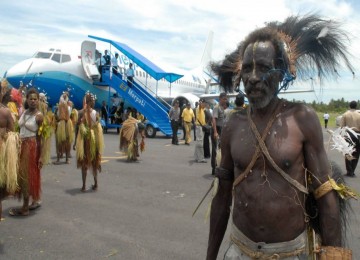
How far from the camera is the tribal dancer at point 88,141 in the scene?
7.39 m

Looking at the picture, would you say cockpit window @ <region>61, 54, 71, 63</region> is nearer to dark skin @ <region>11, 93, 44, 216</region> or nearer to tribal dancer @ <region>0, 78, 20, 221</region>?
dark skin @ <region>11, 93, 44, 216</region>

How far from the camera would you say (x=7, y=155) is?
500cm

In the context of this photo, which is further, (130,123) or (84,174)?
(130,123)

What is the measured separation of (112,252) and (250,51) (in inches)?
132

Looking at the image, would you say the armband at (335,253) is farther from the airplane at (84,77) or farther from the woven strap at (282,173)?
the airplane at (84,77)

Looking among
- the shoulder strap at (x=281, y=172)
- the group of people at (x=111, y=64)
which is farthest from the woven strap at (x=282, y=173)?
the group of people at (x=111, y=64)

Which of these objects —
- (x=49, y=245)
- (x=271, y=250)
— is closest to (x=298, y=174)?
(x=271, y=250)

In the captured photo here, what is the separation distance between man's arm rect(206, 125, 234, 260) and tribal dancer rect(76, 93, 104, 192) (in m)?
5.43

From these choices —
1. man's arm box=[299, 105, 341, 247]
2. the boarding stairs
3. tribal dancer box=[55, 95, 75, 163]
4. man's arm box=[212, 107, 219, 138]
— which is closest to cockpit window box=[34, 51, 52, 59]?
the boarding stairs

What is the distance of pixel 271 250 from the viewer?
6.29 feet

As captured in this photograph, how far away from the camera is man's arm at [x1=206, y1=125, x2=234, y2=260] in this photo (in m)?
2.23

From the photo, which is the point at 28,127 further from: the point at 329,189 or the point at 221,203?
the point at 329,189

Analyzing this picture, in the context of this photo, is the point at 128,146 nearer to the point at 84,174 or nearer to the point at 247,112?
the point at 84,174

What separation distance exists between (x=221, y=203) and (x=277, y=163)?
0.50 metres
